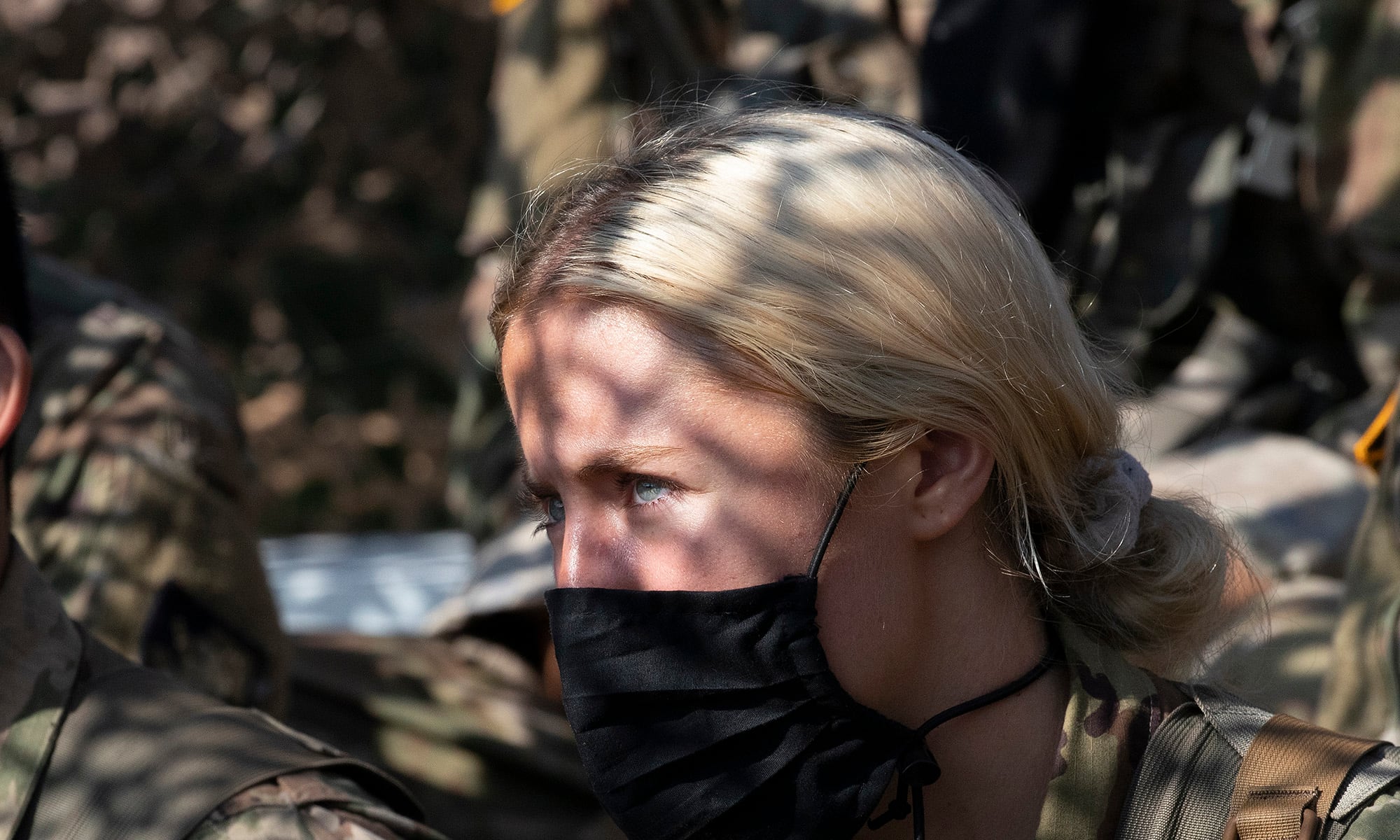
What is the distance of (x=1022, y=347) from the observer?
1509 millimetres

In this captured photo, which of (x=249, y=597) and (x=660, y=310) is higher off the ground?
(x=660, y=310)

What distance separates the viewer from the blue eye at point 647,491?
1.47 metres

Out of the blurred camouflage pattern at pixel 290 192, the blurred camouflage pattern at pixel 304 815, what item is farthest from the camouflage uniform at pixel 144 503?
the blurred camouflage pattern at pixel 290 192

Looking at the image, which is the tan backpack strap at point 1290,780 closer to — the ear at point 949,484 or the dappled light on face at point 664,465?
the ear at point 949,484

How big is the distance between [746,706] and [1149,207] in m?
2.54

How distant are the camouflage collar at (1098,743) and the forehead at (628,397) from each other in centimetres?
43

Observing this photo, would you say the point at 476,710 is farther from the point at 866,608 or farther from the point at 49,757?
the point at 866,608

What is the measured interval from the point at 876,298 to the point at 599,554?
0.39 meters

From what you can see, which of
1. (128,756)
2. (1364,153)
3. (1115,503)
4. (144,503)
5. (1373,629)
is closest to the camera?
(1115,503)

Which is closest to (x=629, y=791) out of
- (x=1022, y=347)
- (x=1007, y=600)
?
(x=1007, y=600)

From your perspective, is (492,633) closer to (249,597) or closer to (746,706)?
(249,597)

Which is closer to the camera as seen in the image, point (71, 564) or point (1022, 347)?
point (1022, 347)

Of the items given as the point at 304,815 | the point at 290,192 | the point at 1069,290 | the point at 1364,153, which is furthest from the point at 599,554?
the point at 290,192

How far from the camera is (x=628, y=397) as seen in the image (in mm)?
1465
